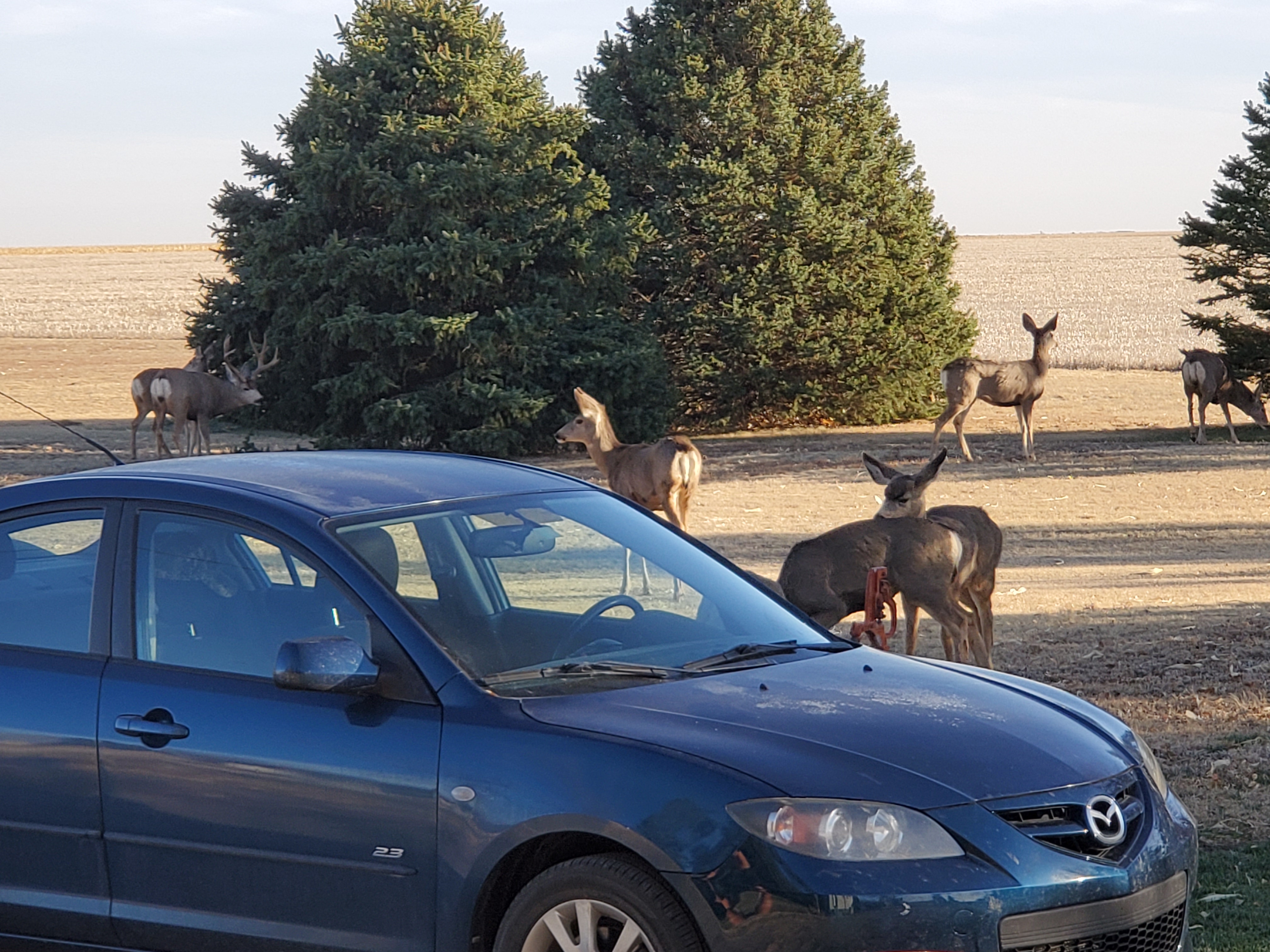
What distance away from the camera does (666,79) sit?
111 ft

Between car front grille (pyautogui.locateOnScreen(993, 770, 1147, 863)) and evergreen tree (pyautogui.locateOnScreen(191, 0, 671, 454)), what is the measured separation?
24.7 metres

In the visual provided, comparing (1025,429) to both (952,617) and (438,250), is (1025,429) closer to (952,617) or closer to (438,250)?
(438,250)

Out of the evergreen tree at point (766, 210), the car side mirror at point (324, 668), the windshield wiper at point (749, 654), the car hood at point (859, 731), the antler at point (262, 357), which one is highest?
the evergreen tree at point (766, 210)

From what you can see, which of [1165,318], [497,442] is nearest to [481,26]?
[497,442]

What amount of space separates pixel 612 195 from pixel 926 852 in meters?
30.7

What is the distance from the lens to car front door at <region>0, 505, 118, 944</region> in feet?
17.1

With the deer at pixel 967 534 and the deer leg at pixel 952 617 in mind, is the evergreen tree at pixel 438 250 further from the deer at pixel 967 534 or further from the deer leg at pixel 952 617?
the deer leg at pixel 952 617

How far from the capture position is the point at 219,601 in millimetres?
5508

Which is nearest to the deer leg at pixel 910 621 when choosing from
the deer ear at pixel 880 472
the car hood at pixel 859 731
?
the deer ear at pixel 880 472

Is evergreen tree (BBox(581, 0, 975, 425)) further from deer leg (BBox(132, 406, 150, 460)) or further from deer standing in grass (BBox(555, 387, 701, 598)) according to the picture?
deer standing in grass (BBox(555, 387, 701, 598))

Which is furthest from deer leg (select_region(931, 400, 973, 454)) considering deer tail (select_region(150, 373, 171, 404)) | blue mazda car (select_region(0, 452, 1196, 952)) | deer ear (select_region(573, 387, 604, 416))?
blue mazda car (select_region(0, 452, 1196, 952))

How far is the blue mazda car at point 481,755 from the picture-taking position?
14.3 feet

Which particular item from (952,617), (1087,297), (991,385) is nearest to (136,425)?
(991,385)

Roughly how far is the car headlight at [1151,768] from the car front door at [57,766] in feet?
10.3
